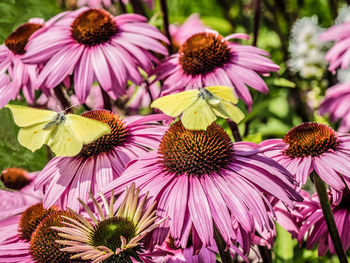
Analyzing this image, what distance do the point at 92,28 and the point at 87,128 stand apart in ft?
1.65

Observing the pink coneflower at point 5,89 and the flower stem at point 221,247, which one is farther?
the pink coneflower at point 5,89

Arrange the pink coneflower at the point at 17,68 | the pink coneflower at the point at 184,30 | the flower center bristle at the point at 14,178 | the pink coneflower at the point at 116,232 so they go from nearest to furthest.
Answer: the pink coneflower at the point at 116,232, the pink coneflower at the point at 17,68, the flower center bristle at the point at 14,178, the pink coneflower at the point at 184,30

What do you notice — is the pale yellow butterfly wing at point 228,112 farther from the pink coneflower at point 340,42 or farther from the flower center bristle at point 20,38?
the flower center bristle at point 20,38

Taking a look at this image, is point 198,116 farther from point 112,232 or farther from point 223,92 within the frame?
point 112,232

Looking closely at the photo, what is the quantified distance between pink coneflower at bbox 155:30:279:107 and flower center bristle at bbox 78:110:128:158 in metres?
0.22

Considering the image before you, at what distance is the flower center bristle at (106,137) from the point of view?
1.06 metres

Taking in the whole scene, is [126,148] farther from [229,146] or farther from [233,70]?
[233,70]

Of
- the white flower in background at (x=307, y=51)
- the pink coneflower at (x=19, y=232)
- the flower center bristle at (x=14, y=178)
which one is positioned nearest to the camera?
the pink coneflower at (x=19, y=232)

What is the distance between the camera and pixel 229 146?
3.16 feet

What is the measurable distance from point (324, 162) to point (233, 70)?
425 millimetres

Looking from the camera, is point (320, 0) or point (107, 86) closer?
point (107, 86)

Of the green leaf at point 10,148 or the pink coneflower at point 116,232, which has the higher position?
the pink coneflower at point 116,232

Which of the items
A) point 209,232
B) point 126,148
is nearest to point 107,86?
point 126,148

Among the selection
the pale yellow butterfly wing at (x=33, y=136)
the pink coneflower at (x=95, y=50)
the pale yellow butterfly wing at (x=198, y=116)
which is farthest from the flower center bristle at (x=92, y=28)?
the pale yellow butterfly wing at (x=198, y=116)
